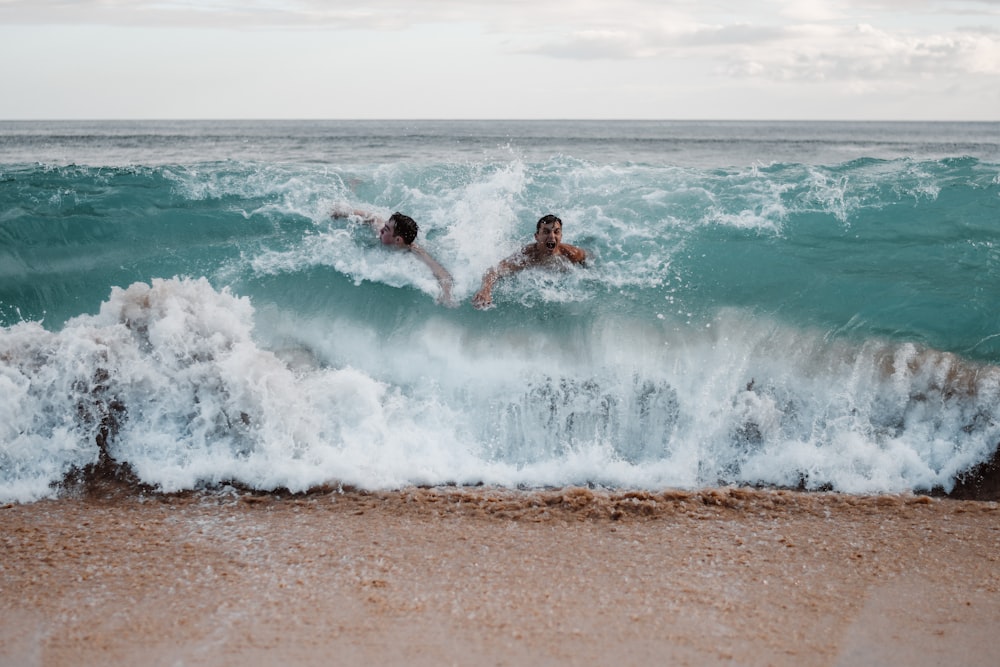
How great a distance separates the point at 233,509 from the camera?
4.07 m

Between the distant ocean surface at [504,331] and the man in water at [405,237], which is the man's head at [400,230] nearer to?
the man in water at [405,237]

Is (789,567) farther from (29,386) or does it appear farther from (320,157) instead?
(320,157)

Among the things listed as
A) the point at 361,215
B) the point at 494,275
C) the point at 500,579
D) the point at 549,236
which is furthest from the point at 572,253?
the point at 500,579

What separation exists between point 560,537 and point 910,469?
2.44m

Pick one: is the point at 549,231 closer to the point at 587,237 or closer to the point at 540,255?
the point at 540,255

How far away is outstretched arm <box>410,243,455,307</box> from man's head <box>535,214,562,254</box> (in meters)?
0.89

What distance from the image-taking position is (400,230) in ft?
23.1

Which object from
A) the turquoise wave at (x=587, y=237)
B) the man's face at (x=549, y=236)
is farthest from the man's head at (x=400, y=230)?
the man's face at (x=549, y=236)

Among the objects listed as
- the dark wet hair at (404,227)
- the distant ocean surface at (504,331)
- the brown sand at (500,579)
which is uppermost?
the dark wet hair at (404,227)

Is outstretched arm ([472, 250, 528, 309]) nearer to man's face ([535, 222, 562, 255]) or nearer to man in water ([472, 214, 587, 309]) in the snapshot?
man in water ([472, 214, 587, 309])

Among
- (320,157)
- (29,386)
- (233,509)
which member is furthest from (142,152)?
(233,509)

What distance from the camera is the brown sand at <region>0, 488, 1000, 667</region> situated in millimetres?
2707

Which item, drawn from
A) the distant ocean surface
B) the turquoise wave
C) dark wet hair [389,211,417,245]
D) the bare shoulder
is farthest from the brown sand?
dark wet hair [389,211,417,245]

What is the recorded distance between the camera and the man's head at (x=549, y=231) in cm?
657
